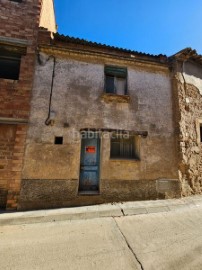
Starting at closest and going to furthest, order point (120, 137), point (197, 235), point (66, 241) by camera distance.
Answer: point (66, 241) → point (197, 235) → point (120, 137)

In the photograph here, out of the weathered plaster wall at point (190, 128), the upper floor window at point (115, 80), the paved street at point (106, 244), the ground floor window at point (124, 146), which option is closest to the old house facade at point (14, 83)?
the paved street at point (106, 244)

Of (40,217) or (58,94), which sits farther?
(58,94)

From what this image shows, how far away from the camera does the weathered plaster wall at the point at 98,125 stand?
5172 mm

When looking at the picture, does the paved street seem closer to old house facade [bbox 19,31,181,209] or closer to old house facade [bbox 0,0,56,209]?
old house facade [bbox 19,31,181,209]

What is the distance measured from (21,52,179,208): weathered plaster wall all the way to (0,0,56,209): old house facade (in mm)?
259

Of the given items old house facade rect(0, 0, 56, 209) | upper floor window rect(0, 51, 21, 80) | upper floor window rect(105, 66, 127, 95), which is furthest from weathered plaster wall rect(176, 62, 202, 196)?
upper floor window rect(0, 51, 21, 80)

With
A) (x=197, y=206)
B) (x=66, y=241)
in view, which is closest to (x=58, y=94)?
(x=66, y=241)

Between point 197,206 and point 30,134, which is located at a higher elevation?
point 30,134

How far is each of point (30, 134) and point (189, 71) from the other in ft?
23.8

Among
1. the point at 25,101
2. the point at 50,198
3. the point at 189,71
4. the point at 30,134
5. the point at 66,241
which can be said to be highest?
the point at 189,71

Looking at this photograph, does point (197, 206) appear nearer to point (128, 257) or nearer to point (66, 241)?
point (128, 257)

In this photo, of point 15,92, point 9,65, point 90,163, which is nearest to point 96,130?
point 90,163

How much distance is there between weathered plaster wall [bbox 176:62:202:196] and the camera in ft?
20.6

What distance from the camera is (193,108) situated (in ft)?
22.9
